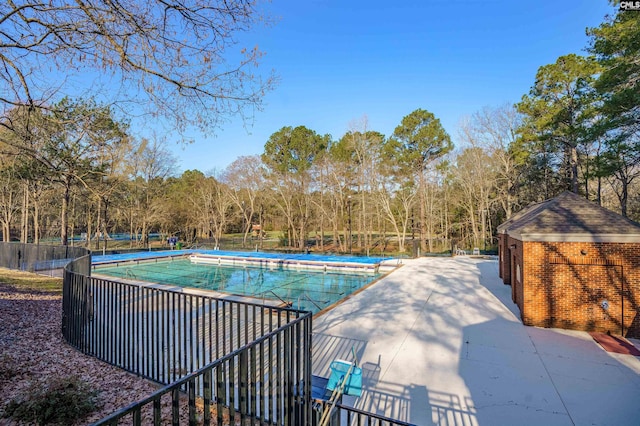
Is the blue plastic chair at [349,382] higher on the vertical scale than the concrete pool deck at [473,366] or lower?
higher

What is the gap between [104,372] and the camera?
13.5 feet

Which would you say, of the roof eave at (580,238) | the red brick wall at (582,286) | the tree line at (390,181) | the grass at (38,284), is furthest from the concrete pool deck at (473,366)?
the tree line at (390,181)

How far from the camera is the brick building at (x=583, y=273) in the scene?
667cm

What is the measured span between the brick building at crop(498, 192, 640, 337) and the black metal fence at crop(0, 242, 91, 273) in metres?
13.3

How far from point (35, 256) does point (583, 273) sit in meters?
18.7

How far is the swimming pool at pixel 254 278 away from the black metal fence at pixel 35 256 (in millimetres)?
2311

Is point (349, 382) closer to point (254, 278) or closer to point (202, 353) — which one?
point (202, 353)

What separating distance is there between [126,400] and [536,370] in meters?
5.69

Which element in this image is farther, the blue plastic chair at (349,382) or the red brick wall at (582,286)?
the red brick wall at (582,286)

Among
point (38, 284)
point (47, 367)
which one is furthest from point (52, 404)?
point (38, 284)

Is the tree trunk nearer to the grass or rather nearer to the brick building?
the grass

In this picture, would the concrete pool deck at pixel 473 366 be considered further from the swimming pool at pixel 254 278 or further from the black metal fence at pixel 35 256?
the black metal fence at pixel 35 256

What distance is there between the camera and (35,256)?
43.7 ft

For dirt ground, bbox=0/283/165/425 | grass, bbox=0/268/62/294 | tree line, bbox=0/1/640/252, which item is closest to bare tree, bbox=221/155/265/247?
tree line, bbox=0/1/640/252
